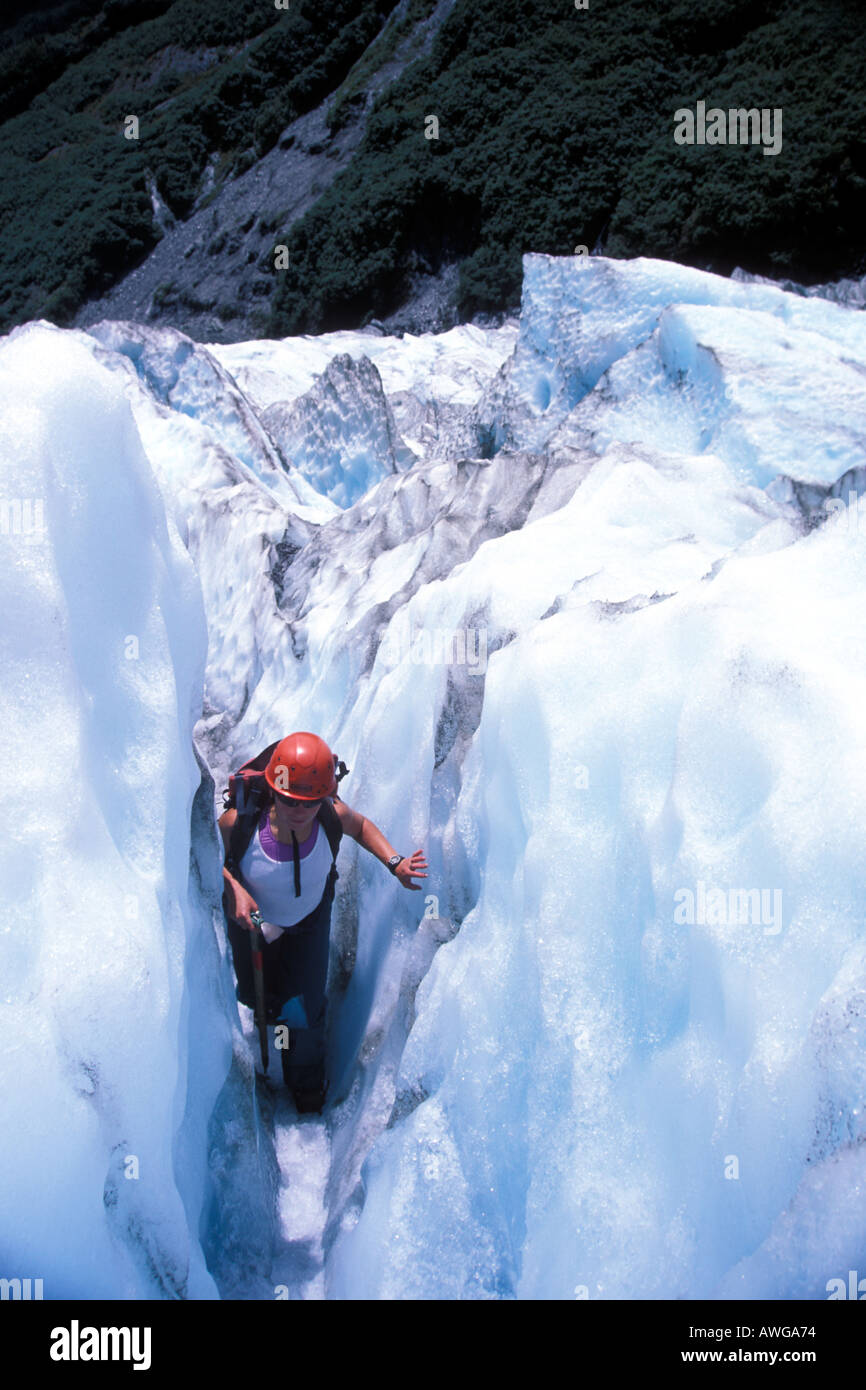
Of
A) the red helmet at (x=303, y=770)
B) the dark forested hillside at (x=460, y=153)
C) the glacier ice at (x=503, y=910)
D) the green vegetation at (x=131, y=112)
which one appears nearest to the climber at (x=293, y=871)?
the red helmet at (x=303, y=770)

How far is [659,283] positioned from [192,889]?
5.22m

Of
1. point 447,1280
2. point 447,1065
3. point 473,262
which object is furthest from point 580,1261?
point 473,262

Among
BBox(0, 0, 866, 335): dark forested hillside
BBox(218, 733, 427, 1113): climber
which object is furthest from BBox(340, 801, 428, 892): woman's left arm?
BBox(0, 0, 866, 335): dark forested hillside

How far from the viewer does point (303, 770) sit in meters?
2.96

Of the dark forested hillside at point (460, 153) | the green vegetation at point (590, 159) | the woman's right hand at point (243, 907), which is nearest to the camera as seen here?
the woman's right hand at point (243, 907)

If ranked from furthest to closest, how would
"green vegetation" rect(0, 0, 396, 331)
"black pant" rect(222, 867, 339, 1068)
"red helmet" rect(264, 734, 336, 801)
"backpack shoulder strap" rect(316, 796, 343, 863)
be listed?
1. "green vegetation" rect(0, 0, 396, 331)
2. "black pant" rect(222, 867, 339, 1068)
3. "backpack shoulder strap" rect(316, 796, 343, 863)
4. "red helmet" rect(264, 734, 336, 801)

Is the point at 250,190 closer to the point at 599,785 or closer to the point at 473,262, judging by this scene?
the point at 473,262

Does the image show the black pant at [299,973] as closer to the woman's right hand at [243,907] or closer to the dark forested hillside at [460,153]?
the woman's right hand at [243,907]

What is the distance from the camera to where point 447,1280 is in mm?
2646

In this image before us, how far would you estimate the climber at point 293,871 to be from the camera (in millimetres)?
3000

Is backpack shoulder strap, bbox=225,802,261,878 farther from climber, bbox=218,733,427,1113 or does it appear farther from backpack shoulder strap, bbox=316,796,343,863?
backpack shoulder strap, bbox=316,796,343,863

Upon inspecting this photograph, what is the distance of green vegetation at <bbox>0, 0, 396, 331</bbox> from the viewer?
28.9 m

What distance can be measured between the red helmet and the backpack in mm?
93

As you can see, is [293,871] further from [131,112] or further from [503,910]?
[131,112]
